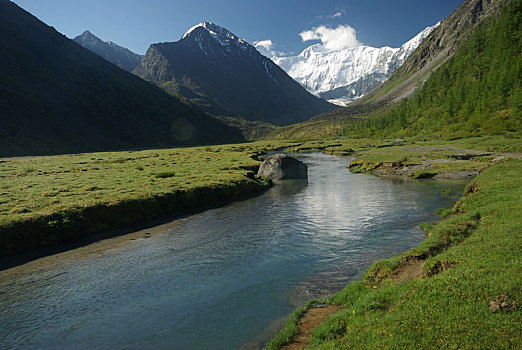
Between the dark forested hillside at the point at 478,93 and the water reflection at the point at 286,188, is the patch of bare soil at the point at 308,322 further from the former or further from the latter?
the dark forested hillside at the point at 478,93

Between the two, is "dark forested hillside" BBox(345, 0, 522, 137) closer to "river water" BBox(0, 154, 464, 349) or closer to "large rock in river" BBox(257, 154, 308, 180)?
"large rock in river" BBox(257, 154, 308, 180)

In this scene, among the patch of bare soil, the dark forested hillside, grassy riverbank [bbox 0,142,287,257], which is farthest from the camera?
the dark forested hillside

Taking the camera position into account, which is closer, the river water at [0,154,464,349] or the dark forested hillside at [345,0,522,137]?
the river water at [0,154,464,349]

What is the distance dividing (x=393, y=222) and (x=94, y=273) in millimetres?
25701

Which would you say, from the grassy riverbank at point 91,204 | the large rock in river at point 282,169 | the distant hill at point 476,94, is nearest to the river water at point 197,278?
the grassy riverbank at point 91,204

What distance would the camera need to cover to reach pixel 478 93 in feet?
370

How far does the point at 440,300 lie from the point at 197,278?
13.3 meters

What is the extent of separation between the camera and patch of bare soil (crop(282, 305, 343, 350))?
11.5 metres

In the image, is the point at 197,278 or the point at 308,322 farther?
the point at 197,278

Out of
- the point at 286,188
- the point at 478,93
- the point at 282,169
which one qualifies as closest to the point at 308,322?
the point at 286,188

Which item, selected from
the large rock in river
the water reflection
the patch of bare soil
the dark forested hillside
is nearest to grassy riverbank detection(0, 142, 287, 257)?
the water reflection

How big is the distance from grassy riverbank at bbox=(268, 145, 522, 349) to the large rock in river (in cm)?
4074

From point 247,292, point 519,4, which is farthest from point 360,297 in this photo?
point 519,4

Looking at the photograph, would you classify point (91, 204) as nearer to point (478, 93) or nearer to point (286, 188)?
point (286, 188)
